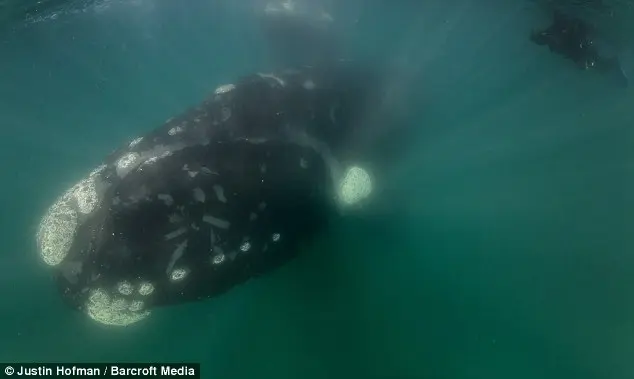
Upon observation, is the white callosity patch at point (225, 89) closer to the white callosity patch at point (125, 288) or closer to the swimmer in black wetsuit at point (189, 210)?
the swimmer in black wetsuit at point (189, 210)

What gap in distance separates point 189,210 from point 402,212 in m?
11.9

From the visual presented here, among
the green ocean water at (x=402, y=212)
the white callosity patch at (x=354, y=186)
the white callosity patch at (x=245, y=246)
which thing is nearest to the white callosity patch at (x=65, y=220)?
the white callosity patch at (x=245, y=246)

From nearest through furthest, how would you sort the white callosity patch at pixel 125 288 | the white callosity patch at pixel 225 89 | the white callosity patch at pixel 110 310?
the white callosity patch at pixel 125 288 → the white callosity patch at pixel 110 310 → the white callosity patch at pixel 225 89

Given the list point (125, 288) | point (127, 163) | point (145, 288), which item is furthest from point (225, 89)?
point (125, 288)

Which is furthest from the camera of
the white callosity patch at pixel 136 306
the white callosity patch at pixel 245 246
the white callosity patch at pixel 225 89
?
the white callosity patch at pixel 225 89

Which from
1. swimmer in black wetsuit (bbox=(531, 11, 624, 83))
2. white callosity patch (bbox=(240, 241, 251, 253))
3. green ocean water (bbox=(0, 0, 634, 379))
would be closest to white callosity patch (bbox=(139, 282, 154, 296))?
white callosity patch (bbox=(240, 241, 251, 253))

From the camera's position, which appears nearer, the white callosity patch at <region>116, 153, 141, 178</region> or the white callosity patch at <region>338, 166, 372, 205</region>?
the white callosity patch at <region>116, 153, 141, 178</region>

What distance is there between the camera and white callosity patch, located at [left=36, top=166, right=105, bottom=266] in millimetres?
8062

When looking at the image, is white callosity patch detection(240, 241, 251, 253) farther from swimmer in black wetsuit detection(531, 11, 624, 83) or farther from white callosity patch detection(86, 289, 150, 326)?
swimmer in black wetsuit detection(531, 11, 624, 83)

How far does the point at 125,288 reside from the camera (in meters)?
7.80

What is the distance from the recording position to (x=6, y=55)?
80.8 ft

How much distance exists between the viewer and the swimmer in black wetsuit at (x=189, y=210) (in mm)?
7602

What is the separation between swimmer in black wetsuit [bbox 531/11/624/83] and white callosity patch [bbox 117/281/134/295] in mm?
19595

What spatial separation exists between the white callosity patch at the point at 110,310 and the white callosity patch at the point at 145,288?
1.24ft
